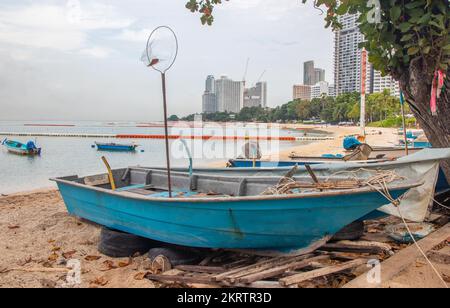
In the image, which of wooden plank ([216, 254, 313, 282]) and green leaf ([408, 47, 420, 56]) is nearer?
wooden plank ([216, 254, 313, 282])

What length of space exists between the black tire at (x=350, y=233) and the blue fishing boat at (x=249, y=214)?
568mm

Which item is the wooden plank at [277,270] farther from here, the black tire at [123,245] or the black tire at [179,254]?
the black tire at [123,245]

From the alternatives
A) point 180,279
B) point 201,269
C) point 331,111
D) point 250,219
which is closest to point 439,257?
point 250,219

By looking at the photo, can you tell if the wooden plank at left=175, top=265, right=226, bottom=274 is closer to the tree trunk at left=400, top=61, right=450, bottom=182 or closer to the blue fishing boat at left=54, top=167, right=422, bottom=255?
the blue fishing boat at left=54, top=167, right=422, bottom=255

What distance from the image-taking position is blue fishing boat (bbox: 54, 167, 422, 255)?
157 inches

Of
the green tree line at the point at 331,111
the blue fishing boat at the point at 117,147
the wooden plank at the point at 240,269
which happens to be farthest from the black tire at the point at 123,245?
the green tree line at the point at 331,111

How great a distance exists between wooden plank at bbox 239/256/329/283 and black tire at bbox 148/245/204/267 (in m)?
1.16

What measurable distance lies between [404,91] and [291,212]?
7.58 ft

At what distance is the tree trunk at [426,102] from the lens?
474cm

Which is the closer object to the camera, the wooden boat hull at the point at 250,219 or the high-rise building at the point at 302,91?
the wooden boat hull at the point at 250,219

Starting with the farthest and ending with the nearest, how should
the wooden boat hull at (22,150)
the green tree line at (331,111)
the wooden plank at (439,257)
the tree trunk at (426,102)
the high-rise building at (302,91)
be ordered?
the high-rise building at (302,91), the green tree line at (331,111), the wooden boat hull at (22,150), the tree trunk at (426,102), the wooden plank at (439,257)

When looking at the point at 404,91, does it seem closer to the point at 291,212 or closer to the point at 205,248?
the point at 291,212

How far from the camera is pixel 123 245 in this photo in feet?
17.7

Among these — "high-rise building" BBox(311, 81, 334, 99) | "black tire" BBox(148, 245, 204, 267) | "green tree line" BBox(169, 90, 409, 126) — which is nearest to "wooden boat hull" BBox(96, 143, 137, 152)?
"black tire" BBox(148, 245, 204, 267)
